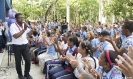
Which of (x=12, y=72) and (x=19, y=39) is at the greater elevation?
(x=19, y=39)

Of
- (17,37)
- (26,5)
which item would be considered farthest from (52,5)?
(17,37)

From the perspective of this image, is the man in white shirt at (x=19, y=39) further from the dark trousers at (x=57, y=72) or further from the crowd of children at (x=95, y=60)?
the dark trousers at (x=57, y=72)

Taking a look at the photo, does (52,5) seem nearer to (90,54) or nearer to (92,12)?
(92,12)

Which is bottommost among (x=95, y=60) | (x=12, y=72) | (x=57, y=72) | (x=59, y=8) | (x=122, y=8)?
(x=12, y=72)

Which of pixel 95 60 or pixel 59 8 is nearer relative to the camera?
pixel 95 60

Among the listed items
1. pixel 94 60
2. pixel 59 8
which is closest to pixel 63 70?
pixel 94 60

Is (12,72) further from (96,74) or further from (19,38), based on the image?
(96,74)

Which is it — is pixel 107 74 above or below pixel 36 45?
above

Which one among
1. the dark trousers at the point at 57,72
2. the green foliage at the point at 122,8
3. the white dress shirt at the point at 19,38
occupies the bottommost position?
the dark trousers at the point at 57,72

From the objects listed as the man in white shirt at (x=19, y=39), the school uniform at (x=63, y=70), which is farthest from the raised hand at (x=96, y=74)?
the man in white shirt at (x=19, y=39)

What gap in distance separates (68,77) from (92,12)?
2343 cm

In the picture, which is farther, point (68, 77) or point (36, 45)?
point (36, 45)

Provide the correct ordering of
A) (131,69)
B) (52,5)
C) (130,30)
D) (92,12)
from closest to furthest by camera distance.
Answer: (131,69) → (130,30) → (52,5) → (92,12)

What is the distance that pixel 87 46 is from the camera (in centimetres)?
342
